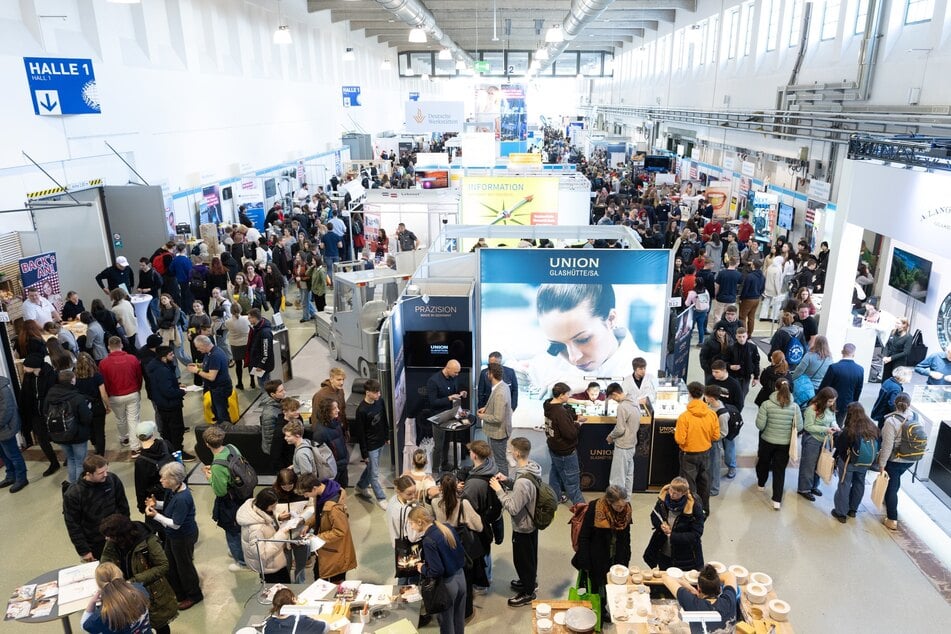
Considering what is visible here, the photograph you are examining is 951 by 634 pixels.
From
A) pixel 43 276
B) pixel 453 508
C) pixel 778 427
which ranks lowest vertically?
pixel 778 427

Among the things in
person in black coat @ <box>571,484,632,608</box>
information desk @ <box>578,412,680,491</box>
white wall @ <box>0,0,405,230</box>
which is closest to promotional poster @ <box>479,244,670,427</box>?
information desk @ <box>578,412,680,491</box>

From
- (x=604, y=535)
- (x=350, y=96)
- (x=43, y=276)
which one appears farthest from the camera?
(x=350, y=96)

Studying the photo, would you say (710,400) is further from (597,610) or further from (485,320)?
(485,320)

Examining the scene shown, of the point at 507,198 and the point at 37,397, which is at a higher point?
the point at 507,198

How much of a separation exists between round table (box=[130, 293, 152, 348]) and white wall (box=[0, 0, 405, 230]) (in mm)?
1906

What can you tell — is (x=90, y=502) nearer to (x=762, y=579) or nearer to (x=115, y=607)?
(x=115, y=607)

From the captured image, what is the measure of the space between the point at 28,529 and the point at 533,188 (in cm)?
959

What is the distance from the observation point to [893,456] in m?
5.41

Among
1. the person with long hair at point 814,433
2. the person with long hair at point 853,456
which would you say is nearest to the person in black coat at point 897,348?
the person with long hair at point 814,433

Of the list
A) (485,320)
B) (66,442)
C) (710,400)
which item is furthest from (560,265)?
(66,442)

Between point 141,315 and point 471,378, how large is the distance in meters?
5.04

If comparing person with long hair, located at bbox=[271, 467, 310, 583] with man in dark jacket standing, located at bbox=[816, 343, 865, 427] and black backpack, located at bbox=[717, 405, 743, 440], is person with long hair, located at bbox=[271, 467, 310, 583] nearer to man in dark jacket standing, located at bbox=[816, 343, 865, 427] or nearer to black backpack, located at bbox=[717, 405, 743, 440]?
black backpack, located at bbox=[717, 405, 743, 440]

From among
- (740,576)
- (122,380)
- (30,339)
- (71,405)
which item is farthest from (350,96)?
(740,576)

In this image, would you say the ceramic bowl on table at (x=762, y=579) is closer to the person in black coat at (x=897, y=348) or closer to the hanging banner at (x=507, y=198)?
the person in black coat at (x=897, y=348)
